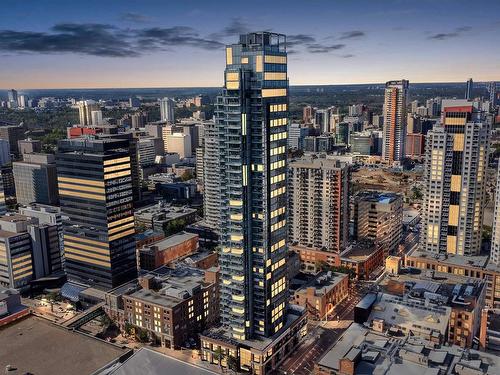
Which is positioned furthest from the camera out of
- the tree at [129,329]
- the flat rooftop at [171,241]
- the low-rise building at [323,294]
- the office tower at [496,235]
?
the flat rooftop at [171,241]

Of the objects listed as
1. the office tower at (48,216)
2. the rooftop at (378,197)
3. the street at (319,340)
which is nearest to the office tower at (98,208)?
the office tower at (48,216)

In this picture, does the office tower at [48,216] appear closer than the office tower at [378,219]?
Yes

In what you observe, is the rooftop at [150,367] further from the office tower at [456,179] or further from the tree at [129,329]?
the office tower at [456,179]

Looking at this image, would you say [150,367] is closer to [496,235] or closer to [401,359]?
[401,359]

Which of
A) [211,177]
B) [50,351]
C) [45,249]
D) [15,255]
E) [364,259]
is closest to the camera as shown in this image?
[50,351]

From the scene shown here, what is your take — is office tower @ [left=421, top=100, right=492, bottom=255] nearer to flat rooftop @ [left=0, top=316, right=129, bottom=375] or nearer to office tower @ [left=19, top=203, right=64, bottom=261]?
flat rooftop @ [left=0, top=316, right=129, bottom=375]

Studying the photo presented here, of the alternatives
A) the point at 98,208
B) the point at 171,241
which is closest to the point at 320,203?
the point at 171,241

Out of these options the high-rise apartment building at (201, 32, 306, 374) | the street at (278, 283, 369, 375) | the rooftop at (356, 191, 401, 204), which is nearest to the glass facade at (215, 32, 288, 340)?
the high-rise apartment building at (201, 32, 306, 374)
